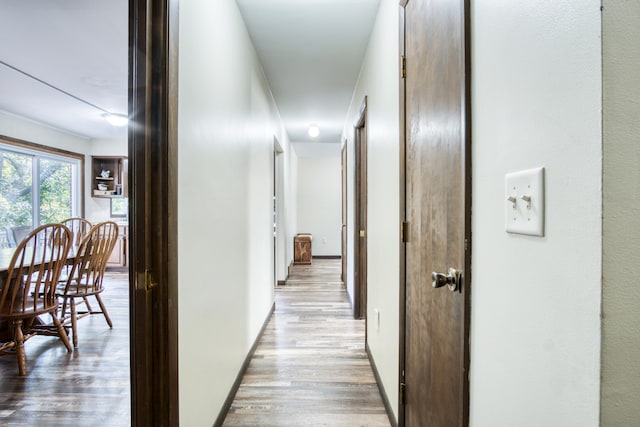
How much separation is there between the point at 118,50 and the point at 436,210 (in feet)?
9.94

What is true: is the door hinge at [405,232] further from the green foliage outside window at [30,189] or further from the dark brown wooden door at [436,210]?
the green foliage outside window at [30,189]

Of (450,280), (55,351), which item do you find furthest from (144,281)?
(55,351)

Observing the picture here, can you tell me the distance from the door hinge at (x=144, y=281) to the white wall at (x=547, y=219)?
39.7 inches

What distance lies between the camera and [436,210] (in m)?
1.03

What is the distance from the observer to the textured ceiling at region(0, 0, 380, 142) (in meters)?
2.08

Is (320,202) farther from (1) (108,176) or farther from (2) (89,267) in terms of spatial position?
(2) (89,267)

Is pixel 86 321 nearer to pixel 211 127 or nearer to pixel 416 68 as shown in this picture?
pixel 211 127

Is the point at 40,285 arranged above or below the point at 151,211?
below

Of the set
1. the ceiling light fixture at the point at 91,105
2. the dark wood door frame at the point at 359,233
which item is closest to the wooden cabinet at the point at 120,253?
the ceiling light fixture at the point at 91,105

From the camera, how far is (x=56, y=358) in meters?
2.49

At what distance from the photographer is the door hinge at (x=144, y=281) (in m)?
1.04

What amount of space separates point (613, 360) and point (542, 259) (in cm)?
17

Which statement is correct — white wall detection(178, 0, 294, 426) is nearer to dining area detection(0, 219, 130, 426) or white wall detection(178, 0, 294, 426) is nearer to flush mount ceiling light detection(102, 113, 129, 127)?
dining area detection(0, 219, 130, 426)

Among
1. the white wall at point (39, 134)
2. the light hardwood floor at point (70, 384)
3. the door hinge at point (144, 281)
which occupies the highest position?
→ the white wall at point (39, 134)
